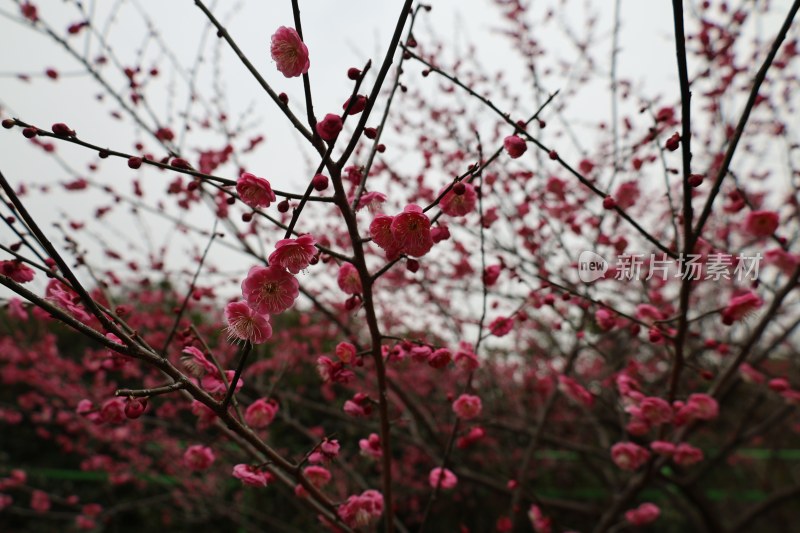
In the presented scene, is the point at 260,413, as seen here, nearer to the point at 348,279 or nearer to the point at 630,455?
the point at 348,279

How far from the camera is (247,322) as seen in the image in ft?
4.25

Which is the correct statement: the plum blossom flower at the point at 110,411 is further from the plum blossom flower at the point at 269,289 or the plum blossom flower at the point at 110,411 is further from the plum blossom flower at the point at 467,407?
the plum blossom flower at the point at 467,407

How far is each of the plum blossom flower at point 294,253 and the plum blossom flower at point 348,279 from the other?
16.9 inches

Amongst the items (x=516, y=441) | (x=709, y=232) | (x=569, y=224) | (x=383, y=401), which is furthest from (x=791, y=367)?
(x=383, y=401)

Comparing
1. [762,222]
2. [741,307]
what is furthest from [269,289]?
[762,222]

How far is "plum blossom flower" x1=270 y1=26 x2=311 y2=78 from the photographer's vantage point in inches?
50.4

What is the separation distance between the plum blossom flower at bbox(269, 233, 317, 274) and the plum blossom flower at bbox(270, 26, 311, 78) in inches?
18.5

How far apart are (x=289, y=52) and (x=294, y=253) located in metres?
0.57

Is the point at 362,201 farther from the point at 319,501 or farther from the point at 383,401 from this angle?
the point at 319,501

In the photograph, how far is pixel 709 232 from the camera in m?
4.86

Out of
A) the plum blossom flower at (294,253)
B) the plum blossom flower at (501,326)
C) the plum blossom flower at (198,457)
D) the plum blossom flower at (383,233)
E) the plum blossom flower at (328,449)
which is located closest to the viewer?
the plum blossom flower at (294,253)

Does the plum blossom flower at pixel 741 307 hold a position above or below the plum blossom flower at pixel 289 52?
above

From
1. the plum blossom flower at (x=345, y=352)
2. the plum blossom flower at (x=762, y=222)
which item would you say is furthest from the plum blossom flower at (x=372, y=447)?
the plum blossom flower at (x=762, y=222)

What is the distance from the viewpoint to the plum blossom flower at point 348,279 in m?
1.68
